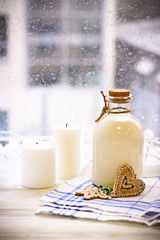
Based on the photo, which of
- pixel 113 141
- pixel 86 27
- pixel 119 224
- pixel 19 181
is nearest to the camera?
pixel 119 224

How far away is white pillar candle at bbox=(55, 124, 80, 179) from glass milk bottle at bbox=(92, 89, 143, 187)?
12 centimetres

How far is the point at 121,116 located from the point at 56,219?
338 mm

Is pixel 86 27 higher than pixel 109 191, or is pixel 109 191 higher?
pixel 86 27

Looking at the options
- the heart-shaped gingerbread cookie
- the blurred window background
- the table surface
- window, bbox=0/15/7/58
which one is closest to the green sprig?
the heart-shaped gingerbread cookie

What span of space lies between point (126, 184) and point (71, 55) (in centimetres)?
59

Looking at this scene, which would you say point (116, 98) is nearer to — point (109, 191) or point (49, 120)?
point (109, 191)

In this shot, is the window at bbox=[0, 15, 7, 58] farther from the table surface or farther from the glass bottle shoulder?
the table surface

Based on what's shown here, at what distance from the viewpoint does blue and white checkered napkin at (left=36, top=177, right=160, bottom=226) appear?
2.88 ft

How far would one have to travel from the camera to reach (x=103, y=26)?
1401mm

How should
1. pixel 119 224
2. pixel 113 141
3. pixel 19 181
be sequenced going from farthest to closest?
1. pixel 19 181
2. pixel 113 141
3. pixel 119 224

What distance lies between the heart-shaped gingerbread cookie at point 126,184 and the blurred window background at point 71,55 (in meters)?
0.49

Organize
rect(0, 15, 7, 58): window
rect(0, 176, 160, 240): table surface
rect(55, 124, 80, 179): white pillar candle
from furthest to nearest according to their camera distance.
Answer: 1. rect(0, 15, 7, 58): window
2. rect(55, 124, 80, 179): white pillar candle
3. rect(0, 176, 160, 240): table surface

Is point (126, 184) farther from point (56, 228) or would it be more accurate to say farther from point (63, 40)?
point (63, 40)

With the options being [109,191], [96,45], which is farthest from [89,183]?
[96,45]
